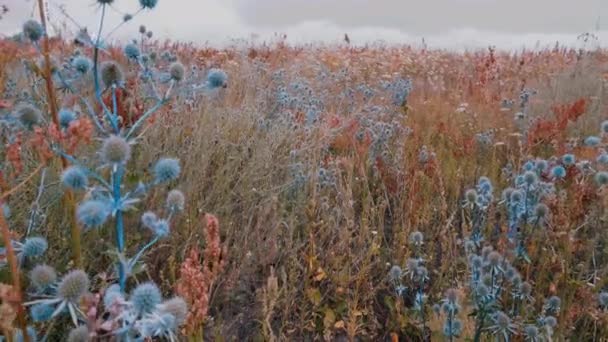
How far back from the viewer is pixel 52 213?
9.35ft

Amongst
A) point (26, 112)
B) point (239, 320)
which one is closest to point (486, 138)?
point (239, 320)

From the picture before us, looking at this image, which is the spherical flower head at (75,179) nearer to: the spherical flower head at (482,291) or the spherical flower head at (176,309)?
the spherical flower head at (176,309)

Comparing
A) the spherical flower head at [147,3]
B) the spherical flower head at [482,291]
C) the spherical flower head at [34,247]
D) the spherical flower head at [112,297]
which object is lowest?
the spherical flower head at [482,291]

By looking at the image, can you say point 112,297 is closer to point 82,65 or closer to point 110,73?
point 110,73

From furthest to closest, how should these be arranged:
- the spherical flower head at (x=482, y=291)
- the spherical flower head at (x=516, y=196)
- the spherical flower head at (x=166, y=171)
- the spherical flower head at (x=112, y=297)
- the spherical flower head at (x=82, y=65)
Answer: the spherical flower head at (x=516, y=196), the spherical flower head at (x=482, y=291), the spherical flower head at (x=82, y=65), the spherical flower head at (x=166, y=171), the spherical flower head at (x=112, y=297)

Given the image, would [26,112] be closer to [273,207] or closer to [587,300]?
[273,207]

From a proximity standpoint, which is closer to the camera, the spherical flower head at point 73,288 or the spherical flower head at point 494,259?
the spherical flower head at point 73,288

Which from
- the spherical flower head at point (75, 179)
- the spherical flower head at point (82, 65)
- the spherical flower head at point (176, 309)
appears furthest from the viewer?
the spherical flower head at point (82, 65)

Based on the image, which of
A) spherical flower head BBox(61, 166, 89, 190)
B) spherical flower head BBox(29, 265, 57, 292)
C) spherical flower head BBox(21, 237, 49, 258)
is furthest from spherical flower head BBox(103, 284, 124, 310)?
spherical flower head BBox(21, 237, 49, 258)

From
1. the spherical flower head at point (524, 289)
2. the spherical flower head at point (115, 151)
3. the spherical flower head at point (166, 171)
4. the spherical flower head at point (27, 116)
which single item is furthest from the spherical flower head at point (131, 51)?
the spherical flower head at point (524, 289)

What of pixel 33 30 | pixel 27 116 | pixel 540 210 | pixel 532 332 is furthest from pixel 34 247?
pixel 540 210

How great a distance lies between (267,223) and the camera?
3.04 meters

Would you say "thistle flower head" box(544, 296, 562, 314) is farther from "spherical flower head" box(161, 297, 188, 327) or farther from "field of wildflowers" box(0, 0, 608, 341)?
"spherical flower head" box(161, 297, 188, 327)

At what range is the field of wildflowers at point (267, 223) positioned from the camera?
149 cm
